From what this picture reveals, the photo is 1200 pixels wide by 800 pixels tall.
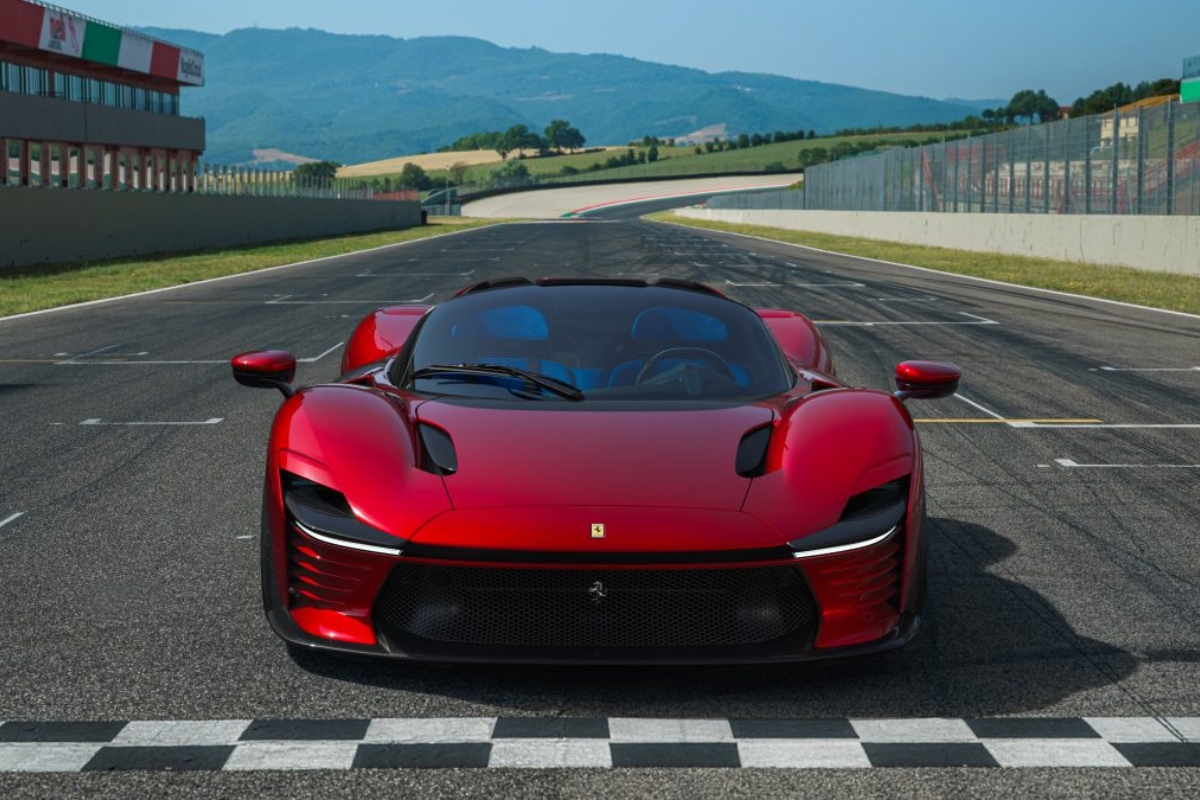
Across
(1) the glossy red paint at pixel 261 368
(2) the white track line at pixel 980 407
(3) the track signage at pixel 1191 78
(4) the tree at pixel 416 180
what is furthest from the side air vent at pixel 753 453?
(4) the tree at pixel 416 180

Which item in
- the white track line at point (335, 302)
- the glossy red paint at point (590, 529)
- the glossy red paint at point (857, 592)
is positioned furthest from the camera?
the white track line at point (335, 302)

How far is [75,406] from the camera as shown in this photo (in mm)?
10984

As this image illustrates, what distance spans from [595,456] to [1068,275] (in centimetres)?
2586

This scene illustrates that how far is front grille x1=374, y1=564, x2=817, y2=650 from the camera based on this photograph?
4180mm

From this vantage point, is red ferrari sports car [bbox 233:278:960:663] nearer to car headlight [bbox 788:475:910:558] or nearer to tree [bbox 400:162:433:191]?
car headlight [bbox 788:475:910:558]

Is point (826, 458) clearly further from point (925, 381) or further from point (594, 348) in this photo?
point (594, 348)

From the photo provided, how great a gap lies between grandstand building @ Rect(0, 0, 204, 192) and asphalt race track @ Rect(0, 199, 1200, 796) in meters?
33.7

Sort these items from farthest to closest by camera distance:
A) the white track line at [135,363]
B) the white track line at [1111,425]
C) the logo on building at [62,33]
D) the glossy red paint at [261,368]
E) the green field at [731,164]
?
the green field at [731,164] < the logo on building at [62,33] < the white track line at [135,363] < the white track line at [1111,425] < the glossy red paint at [261,368]

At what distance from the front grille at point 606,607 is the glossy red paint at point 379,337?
2.73 metres

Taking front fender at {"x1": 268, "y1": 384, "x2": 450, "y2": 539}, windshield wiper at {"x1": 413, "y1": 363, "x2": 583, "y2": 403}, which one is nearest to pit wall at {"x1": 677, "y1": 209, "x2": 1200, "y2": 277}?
windshield wiper at {"x1": 413, "y1": 363, "x2": 583, "y2": 403}

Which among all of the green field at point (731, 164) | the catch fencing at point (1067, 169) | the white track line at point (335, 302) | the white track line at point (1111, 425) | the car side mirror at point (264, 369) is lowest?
the white track line at point (1111, 425)

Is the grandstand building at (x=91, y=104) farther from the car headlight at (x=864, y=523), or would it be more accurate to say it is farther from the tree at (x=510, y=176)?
the tree at (x=510, y=176)

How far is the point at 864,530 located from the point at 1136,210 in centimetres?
2806

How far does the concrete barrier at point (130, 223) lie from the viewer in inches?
1117
